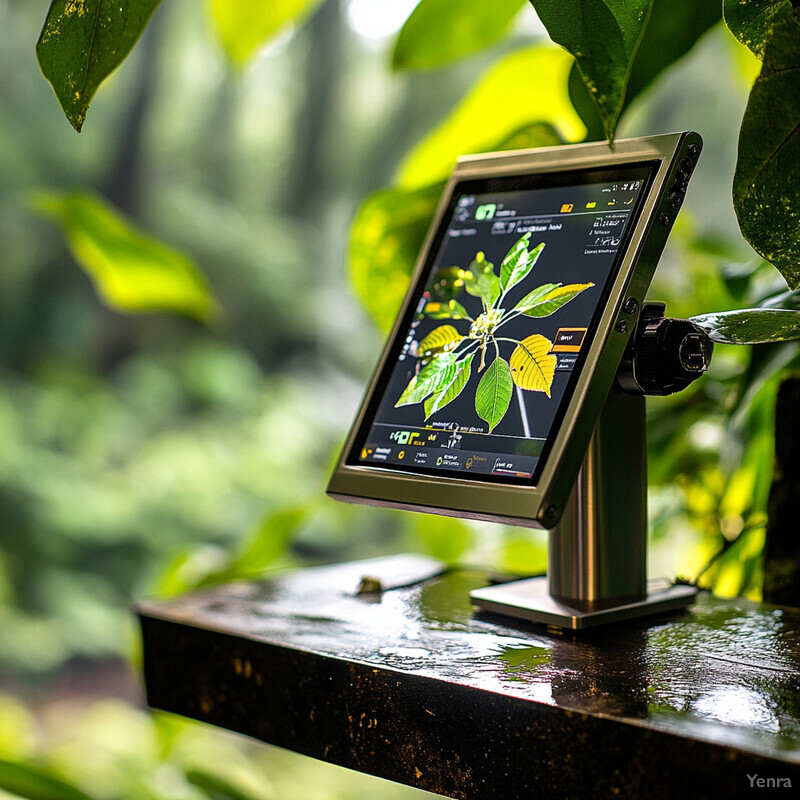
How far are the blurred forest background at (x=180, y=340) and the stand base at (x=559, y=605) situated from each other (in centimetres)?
251

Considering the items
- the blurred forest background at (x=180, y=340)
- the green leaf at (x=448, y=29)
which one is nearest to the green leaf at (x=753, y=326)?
the green leaf at (x=448, y=29)

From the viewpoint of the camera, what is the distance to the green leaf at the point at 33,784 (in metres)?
0.72

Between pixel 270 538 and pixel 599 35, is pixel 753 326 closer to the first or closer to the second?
pixel 599 35

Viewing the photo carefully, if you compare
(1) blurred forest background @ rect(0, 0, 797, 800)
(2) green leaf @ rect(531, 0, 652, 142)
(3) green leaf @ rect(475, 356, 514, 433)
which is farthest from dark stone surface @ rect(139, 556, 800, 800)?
(1) blurred forest background @ rect(0, 0, 797, 800)

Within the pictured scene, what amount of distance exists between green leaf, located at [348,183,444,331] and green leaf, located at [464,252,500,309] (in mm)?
217

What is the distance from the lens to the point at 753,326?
1.53ft

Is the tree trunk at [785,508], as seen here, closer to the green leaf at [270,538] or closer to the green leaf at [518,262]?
the green leaf at [518,262]

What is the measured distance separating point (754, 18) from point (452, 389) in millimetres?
255

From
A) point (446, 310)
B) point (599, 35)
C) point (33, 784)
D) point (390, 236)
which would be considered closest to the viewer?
point (599, 35)

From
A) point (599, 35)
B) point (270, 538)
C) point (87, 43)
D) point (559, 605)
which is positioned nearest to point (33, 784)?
point (270, 538)

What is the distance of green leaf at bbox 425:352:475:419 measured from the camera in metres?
0.58

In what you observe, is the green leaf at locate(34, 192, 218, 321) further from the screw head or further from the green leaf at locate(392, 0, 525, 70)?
the screw head

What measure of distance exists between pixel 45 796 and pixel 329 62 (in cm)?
331

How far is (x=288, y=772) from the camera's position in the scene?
3.01 m
